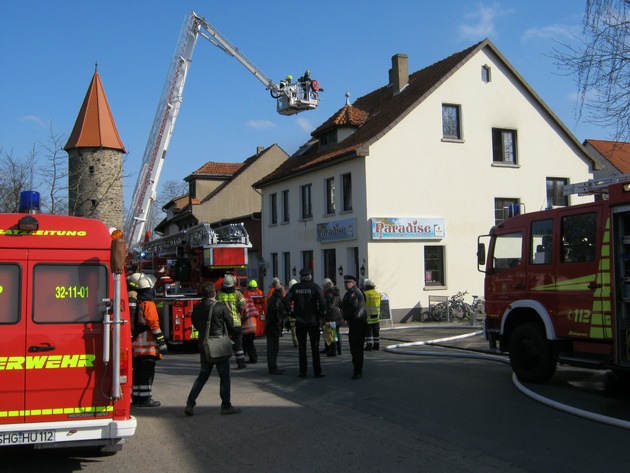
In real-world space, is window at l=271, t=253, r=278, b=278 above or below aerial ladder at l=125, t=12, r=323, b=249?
below

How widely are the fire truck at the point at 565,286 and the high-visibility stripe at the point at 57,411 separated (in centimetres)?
627

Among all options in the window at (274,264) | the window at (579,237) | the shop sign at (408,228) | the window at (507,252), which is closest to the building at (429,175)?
the shop sign at (408,228)

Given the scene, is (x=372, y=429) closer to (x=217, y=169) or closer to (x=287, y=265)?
(x=287, y=265)

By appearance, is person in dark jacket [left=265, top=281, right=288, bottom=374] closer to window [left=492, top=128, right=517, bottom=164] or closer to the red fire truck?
the red fire truck

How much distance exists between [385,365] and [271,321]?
7.62ft

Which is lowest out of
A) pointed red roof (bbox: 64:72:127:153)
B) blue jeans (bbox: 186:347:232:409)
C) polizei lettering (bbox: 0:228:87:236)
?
blue jeans (bbox: 186:347:232:409)

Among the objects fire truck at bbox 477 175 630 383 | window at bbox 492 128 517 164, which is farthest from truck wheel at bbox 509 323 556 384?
window at bbox 492 128 517 164

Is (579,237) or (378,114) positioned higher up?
(378,114)

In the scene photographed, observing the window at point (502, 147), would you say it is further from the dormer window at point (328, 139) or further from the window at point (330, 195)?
the dormer window at point (328, 139)

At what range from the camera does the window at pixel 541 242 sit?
9.64 m

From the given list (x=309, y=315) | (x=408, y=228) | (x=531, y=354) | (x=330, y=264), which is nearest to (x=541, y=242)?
(x=531, y=354)

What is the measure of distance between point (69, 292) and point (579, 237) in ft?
22.2

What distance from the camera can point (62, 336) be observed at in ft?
18.9

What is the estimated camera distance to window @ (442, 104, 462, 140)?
80.8 feet
